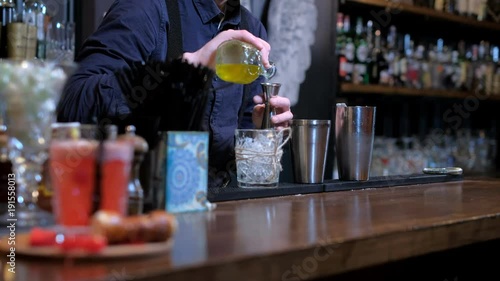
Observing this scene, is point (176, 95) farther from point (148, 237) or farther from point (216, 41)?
point (148, 237)

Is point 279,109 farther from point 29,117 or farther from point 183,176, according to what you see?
point 29,117

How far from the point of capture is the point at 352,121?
5.94 ft

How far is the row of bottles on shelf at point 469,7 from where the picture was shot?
382 cm

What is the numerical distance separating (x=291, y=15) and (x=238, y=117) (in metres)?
1.00

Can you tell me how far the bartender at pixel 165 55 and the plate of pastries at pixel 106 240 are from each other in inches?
18.7

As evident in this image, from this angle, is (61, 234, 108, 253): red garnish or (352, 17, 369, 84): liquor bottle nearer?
(61, 234, 108, 253): red garnish

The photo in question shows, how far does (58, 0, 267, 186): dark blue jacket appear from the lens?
177 centimetres

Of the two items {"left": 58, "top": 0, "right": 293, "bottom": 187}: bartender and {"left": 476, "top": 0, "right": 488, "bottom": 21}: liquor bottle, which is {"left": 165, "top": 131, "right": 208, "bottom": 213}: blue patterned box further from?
{"left": 476, "top": 0, "right": 488, "bottom": 21}: liquor bottle

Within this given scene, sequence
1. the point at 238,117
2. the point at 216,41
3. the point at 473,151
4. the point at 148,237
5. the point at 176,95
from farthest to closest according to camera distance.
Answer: the point at 473,151 < the point at 238,117 < the point at 216,41 < the point at 176,95 < the point at 148,237

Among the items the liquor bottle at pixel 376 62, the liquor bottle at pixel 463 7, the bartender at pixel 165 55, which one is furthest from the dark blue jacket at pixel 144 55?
the liquor bottle at pixel 463 7

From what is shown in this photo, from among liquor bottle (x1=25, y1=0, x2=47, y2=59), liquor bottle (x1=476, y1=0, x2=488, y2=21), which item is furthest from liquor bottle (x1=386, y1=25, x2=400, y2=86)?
liquor bottle (x1=25, y1=0, x2=47, y2=59)

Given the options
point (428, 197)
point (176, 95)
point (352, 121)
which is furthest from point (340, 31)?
point (176, 95)

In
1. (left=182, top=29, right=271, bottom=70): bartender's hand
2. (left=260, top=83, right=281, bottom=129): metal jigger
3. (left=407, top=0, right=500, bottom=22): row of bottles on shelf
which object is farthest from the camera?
(left=407, top=0, right=500, bottom=22): row of bottles on shelf

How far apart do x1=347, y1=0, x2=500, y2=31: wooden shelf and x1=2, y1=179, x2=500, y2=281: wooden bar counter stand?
1865 mm
